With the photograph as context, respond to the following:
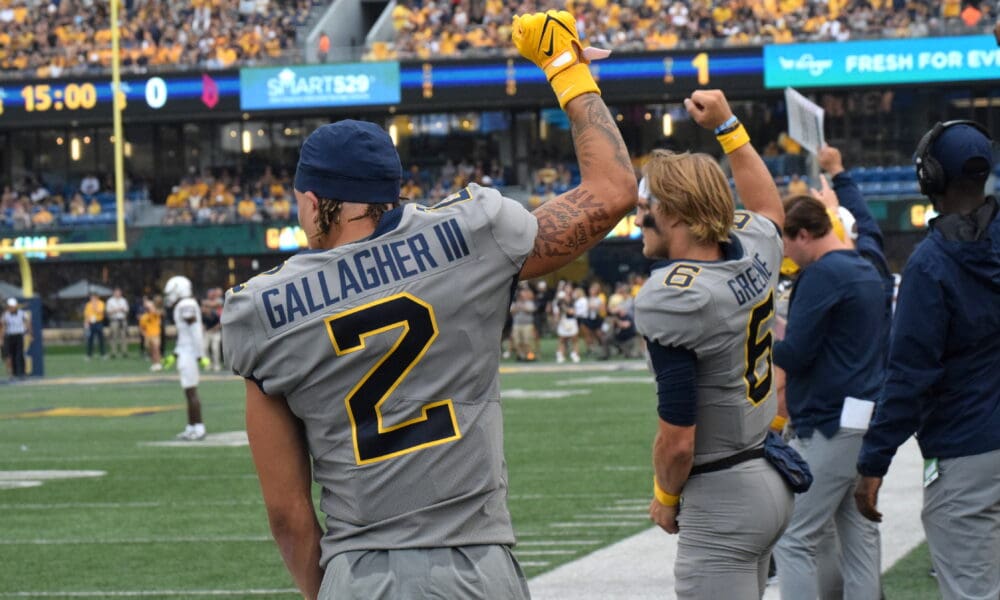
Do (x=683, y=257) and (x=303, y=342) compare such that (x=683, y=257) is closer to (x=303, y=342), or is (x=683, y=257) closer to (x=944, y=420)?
(x=944, y=420)

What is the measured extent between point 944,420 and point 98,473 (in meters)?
10.2

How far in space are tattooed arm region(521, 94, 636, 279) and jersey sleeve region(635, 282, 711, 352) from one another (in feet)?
2.32

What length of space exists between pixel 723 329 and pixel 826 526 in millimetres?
1806

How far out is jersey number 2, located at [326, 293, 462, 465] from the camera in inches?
128

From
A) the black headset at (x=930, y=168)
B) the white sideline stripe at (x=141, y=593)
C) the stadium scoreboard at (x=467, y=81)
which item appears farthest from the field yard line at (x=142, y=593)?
the stadium scoreboard at (x=467, y=81)

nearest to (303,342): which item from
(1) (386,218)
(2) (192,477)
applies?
(1) (386,218)

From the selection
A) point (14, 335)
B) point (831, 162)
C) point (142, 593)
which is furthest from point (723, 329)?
point (14, 335)

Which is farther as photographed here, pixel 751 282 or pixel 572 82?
pixel 751 282

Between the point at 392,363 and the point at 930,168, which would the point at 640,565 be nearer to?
the point at 930,168

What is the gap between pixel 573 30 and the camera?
12.1 ft

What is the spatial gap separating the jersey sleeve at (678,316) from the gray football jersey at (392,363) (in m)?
1.07

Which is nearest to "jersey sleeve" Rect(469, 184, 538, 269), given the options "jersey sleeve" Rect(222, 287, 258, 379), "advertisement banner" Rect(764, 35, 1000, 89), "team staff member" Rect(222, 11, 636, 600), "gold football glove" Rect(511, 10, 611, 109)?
"team staff member" Rect(222, 11, 636, 600)

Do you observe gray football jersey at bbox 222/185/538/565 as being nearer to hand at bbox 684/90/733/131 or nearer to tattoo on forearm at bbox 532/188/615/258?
tattoo on forearm at bbox 532/188/615/258

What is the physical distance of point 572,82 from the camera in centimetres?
369
